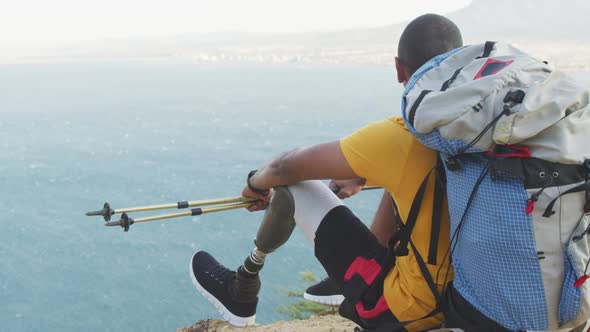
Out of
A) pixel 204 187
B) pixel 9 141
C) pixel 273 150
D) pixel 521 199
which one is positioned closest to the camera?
pixel 521 199

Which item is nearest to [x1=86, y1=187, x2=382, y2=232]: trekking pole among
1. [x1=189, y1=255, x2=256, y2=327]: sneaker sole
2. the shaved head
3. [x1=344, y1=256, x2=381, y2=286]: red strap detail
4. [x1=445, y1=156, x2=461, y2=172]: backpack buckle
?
[x1=189, y1=255, x2=256, y2=327]: sneaker sole

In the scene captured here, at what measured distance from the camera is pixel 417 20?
2191 mm

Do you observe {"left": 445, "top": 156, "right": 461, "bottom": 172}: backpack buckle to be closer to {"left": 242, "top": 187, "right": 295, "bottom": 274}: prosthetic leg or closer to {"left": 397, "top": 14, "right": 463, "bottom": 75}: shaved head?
{"left": 397, "top": 14, "right": 463, "bottom": 75}: shaved head

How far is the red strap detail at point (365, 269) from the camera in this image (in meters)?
2.26

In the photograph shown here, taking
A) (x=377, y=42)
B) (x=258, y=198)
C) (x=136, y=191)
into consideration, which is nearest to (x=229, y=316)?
(x=258, y=198)

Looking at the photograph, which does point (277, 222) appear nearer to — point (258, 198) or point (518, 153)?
point (258, 198)

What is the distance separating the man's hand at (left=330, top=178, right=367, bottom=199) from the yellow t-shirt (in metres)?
0.71

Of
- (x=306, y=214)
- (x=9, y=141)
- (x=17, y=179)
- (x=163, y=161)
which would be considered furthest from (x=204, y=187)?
(x=306, y=214)

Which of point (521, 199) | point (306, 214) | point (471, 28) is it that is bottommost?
point (471, 28)

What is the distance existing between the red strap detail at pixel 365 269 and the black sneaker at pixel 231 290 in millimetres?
672

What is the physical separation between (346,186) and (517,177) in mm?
1126

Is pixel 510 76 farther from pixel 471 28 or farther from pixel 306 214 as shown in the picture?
pixel 471 28

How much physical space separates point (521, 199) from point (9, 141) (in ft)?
106

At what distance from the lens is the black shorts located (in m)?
Result: 2.23
